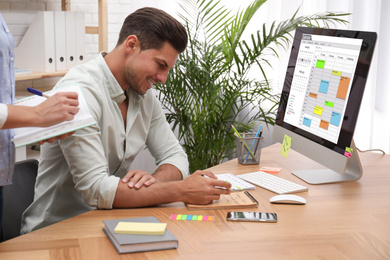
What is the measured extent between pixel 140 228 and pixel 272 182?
660 mm

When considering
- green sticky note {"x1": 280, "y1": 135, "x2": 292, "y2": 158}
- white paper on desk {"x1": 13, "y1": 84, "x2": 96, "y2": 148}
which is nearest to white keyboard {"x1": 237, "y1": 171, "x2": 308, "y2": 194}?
green sticky note {"x1": 280, "y1": 135, "x2": 292, "y2": 158}

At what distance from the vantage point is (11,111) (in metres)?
1.22

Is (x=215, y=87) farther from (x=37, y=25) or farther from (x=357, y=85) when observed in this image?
(x=357, y=85)

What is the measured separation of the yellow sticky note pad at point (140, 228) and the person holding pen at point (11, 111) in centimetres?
31

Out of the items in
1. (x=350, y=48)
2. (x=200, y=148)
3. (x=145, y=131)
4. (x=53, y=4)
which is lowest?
(x=200, y=148)

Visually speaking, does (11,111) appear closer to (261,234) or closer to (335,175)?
(261,234)

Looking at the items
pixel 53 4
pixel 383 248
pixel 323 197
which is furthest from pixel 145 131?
pixel 53 4

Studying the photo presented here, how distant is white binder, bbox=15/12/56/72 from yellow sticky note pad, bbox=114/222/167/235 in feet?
6.67

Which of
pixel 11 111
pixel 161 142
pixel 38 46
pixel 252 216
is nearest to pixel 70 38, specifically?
pixel 38 46

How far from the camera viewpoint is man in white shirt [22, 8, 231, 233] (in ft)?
4.84

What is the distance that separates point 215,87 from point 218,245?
1792 millimetres

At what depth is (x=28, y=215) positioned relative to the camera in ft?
5.52

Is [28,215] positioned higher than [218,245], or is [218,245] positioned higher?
[218,245]

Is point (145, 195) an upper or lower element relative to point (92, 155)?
lower
